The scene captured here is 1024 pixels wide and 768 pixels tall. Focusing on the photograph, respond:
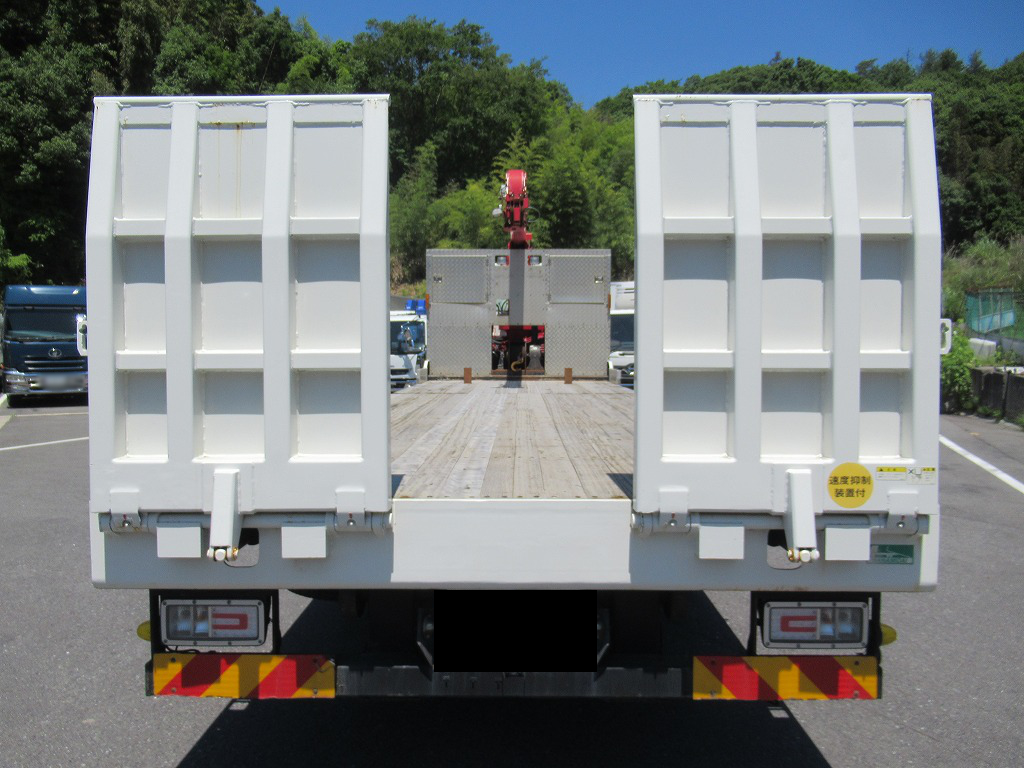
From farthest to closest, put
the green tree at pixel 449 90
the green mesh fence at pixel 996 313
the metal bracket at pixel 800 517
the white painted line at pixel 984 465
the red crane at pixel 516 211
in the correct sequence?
the green tree at pixel 449 90 < the green mesh fence at pixel 996 313 < the white painted line at pixel 984 465 < the red crane at pixel 516 211 < the metal bracket at pixel 800 517

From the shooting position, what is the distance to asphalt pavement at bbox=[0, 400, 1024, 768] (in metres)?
4.14

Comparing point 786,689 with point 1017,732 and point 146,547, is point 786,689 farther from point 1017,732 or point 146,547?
point 146,547

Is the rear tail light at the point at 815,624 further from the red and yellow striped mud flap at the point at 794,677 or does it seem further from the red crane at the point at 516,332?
the red crane at the point at 516,332

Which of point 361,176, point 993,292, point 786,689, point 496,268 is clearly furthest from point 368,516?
point 993,292

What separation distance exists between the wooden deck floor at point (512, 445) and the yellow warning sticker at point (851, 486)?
0.73 meters

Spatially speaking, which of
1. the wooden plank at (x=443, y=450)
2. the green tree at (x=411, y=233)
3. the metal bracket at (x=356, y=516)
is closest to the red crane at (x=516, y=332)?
the wooden plank at (x=443, y=450)

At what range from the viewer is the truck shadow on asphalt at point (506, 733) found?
13.5 ft

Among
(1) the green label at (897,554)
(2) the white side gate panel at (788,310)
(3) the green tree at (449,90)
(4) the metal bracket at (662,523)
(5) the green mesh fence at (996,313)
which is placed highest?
(3) the green tree at (449,90)

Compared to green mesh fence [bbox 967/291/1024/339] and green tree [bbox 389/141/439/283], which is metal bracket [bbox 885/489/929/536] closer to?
green mesh fence [bbox 967/291/1024/339]

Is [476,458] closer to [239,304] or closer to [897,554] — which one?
[239,304]

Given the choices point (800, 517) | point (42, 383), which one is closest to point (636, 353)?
point (800, 517)

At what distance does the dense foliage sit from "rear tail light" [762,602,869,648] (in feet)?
94.5

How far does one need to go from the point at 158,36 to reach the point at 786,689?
40.3m

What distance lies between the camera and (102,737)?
14.0 ft
